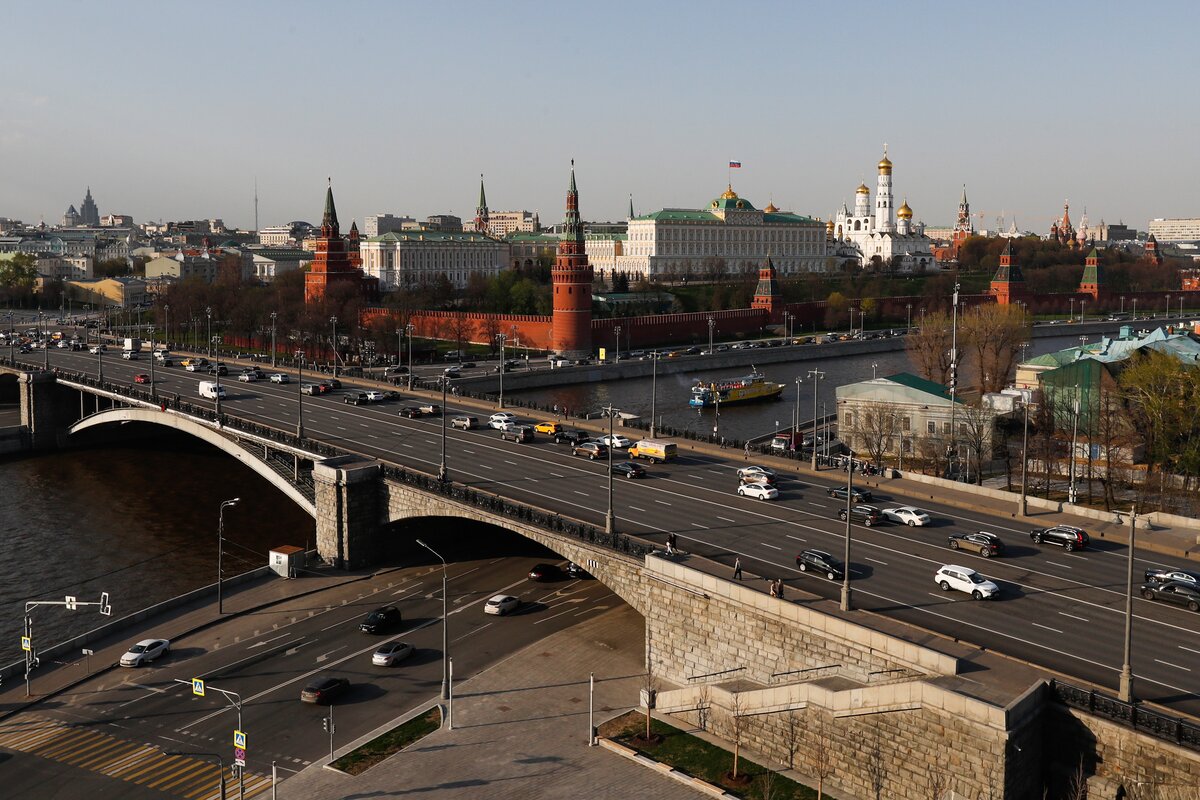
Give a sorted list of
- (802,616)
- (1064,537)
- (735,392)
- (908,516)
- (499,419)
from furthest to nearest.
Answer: (735,392) → (499,419) → (908,516) → (1064,537) → (802,616)

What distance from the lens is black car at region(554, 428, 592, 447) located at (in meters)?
49.4

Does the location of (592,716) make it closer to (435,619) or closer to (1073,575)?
(435,619)

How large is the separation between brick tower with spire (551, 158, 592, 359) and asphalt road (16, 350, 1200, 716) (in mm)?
52363

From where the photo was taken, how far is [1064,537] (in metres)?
32.0

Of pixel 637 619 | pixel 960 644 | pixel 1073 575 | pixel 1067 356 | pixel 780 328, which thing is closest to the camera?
pixel 960 644

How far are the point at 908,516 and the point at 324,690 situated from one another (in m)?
19.1

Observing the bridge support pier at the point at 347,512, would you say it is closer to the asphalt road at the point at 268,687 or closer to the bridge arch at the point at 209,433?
the bridge arch at the point at 209,433

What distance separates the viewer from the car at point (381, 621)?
34188mm

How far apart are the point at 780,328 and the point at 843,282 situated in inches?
1434

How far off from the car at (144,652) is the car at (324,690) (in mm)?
5968

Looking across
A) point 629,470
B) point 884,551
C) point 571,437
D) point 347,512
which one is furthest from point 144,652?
point 571,437

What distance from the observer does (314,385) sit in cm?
7006

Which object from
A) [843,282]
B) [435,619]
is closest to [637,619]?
[435,619]

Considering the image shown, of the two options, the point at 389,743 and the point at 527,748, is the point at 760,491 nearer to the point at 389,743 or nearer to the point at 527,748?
the point at 527,748
